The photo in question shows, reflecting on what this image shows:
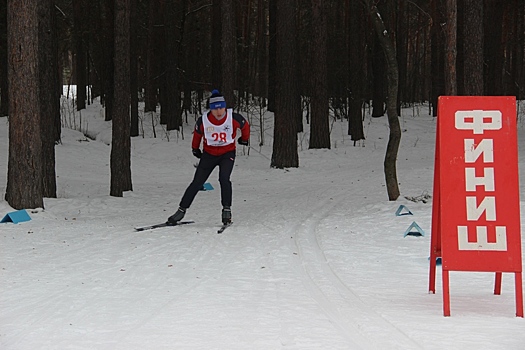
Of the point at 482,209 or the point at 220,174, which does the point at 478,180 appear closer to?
the point at 482,209

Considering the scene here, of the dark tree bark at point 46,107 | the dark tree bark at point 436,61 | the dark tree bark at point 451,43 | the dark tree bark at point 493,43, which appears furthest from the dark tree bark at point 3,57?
the dark tree bark at point 436,61

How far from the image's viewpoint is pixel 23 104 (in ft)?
39.6

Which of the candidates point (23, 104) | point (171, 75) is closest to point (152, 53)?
point (171, 75)

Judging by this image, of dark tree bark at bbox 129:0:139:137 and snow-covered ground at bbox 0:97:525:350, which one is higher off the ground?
dark tree bark at bbox 129:0:139:137

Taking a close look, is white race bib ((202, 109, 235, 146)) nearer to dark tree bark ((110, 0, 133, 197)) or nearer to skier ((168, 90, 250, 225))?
skier ((168, 90, 250, 225))

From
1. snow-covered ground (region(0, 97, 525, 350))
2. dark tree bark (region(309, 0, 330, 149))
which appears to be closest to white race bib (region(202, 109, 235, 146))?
snow-covered ground (region(0, 97, 525, 350))

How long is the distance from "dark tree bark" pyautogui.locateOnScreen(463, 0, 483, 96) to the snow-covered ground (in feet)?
9.91

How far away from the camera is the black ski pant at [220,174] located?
11.1 meters

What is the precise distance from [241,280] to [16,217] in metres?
5.85

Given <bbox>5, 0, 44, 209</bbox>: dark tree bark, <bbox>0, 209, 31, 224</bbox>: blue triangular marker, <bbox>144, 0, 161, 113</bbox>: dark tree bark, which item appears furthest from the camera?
<bbox>144, 0, 161, 113</bbox>: dark tree bark

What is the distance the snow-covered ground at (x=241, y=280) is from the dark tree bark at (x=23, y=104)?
462 millimetres

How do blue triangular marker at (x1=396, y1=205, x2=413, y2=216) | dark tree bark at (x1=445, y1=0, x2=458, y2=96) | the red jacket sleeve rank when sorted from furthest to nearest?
dark tree bark at (x1=445, y1=0, x2=458, y2=96)
blue triangular marker at (x1=396, y1=205, x2=413, y2=216)
the red jacket sleeve

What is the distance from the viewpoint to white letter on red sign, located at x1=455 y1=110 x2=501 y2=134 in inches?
228

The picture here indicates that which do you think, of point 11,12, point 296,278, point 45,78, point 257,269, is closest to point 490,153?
point 296,278
